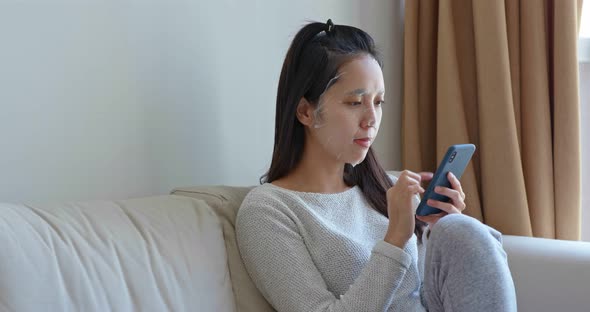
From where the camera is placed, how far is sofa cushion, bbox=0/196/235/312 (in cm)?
94

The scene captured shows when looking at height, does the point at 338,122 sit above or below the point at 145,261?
above

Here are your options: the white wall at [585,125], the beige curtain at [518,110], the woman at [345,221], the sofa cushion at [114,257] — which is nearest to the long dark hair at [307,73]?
the woman at [345,221]

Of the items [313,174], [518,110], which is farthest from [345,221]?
[518,110]

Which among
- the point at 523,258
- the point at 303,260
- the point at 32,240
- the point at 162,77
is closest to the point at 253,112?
the point at 162,77

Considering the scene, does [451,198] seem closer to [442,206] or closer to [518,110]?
[442,206]

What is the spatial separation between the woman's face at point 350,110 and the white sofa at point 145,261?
0.73ft

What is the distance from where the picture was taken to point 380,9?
2.14m

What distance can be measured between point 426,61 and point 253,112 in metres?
0.65

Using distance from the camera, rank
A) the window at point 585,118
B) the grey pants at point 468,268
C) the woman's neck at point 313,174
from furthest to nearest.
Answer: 1. the window at point 585,118
2. the woman's neck at point 313,174
3. the grey pants at point 468,268

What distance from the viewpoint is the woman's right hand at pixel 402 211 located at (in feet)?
4.03

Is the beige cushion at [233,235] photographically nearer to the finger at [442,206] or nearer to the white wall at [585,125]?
the finger at [442,206]

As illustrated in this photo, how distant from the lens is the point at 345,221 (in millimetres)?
1381

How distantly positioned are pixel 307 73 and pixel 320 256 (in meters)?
0.34

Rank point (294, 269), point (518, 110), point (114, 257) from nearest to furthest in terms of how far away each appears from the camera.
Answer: point (114, 257)
point (294, 269)
point (518, 110)
